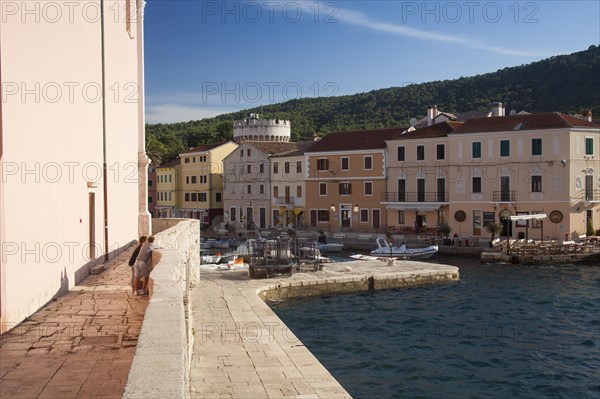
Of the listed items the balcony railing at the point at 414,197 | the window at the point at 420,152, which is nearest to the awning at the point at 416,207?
the balcony railing at the point at 414,197

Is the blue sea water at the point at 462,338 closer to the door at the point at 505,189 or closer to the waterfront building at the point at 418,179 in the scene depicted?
the door at the point at 505,189

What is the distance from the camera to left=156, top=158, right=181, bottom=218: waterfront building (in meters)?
65.1

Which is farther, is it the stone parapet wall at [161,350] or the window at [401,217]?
the window at [401,217]

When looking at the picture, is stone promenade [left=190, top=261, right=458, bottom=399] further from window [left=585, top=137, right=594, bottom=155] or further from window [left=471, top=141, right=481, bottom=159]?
window [left=585, top=137, right=594, bottom=155]

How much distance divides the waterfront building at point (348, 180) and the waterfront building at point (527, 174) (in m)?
6.14

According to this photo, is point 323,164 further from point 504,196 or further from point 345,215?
point 504,196

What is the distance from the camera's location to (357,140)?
50250mm

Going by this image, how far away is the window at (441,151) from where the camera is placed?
4441 centimetres

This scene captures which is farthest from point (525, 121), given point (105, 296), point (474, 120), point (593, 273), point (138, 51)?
point (105, 296)

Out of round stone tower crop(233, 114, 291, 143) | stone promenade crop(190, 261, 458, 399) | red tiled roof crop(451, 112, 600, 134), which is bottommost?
stone promenade crop(190, 261, 458, 399)

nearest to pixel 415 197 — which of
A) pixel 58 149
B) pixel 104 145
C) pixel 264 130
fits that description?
pixel 264 130

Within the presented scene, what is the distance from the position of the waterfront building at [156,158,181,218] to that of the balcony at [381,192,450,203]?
83.4ft

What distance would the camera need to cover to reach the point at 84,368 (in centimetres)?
671

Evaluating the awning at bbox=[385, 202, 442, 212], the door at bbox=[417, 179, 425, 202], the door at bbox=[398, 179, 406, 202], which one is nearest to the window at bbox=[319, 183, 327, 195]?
the awning at bbox=[385, 202, 442, 212]
